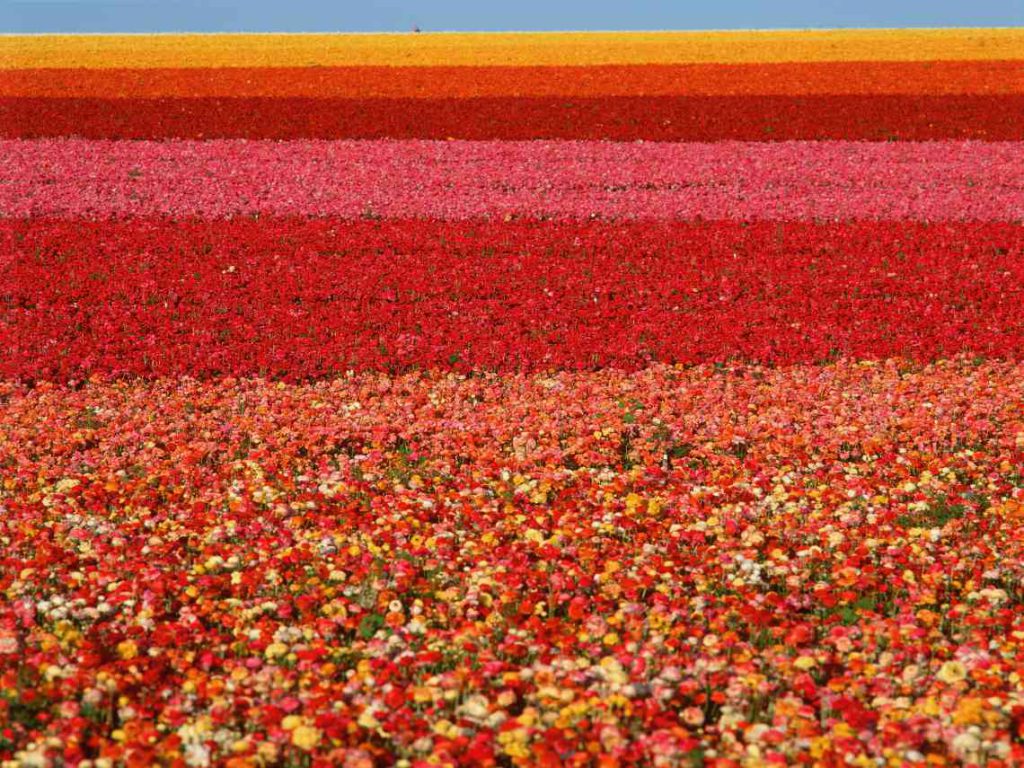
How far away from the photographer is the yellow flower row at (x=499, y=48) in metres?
50.1

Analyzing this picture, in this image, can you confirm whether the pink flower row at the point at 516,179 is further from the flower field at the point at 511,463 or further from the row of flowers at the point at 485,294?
the row of flowers at the point at 485,294

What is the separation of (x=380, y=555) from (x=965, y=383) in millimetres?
7750

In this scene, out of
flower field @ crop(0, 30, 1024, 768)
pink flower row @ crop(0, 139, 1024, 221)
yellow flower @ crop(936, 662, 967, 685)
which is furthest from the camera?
pink flower row @ crop(0, 139, 1024, 221)

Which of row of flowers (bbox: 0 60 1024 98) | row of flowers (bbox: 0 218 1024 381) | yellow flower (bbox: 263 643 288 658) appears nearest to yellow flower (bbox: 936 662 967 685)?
yellow flower (bbox: 263 643 288 658)

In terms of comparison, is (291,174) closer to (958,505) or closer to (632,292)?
(632,292)

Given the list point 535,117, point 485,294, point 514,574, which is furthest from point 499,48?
point 514,574

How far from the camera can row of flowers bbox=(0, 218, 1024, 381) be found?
536 inches

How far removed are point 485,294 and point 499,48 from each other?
143ft

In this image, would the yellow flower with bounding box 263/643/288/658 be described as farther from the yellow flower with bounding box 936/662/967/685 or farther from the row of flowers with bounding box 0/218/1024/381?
the row of flowers with bounding box 0/218/1024/381

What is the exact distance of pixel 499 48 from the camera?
56469 mm

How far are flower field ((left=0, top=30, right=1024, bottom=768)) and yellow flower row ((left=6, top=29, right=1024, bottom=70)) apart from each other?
84.1 feet

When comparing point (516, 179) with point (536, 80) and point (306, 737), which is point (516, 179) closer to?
point (536, 80)

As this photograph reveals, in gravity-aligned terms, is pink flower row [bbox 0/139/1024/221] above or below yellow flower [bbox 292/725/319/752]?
below

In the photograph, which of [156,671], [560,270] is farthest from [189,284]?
[156,671]
